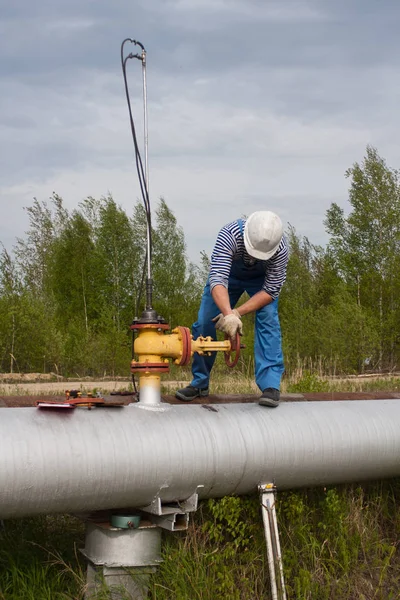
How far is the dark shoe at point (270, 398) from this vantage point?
438 centimetres

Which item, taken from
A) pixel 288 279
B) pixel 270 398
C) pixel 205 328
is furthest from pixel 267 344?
pixel 288 279

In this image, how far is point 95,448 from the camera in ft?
11.2

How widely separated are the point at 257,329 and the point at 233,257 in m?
0.53

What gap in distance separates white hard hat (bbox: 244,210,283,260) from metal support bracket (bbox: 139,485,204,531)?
1717 mm

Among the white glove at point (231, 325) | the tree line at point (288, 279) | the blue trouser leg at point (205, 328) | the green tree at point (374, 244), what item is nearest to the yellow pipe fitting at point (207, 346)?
the white glove at point (231, 325)

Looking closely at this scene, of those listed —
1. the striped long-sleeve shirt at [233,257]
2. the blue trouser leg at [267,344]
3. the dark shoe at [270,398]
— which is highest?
the striped long-sleeve shirt at [233,257]

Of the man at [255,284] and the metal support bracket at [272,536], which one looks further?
the man at [255,284]

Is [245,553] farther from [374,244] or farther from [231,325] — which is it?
[374,244]

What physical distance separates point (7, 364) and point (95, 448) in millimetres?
20109

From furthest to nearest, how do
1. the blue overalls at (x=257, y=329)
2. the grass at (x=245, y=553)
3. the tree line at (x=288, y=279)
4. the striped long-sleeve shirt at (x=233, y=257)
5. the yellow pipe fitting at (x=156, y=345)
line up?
the tree line at (x=288, y=279), the blue overalls at (x=257, y=329), the striped long-sleeve shirt at (x=233, y=257), the yellow pipe fitting at (x=156, y=345), the grass at (x=245, y=553)

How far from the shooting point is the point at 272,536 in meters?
4.09

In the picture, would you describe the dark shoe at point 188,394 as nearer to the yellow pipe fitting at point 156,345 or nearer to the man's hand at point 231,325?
the man's hand at point 231,325

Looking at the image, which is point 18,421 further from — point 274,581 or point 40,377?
point 40,377

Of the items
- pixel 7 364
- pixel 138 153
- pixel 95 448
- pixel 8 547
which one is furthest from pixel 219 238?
pixel 7 364
